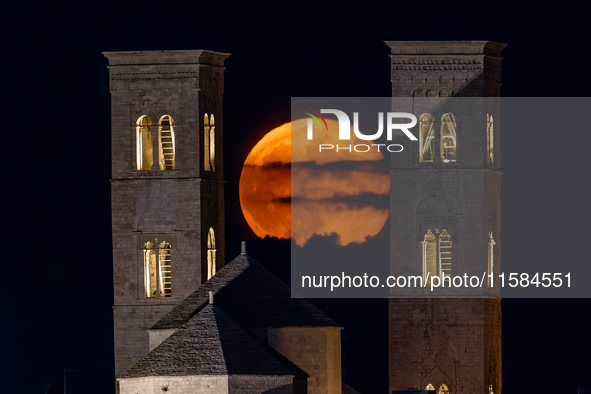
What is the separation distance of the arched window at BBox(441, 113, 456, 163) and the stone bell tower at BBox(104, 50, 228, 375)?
851 cm

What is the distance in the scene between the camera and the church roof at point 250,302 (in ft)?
193

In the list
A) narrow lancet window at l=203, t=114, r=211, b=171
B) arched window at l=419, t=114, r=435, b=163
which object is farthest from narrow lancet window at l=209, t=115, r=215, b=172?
arched window at l=419, t=114, r=435, b=163

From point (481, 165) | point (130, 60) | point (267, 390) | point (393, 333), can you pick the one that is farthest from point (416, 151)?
point (267, 390)

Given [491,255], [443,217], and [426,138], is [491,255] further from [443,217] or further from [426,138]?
[426,138]

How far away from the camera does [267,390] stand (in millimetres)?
54188

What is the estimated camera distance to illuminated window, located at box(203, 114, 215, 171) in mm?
66875

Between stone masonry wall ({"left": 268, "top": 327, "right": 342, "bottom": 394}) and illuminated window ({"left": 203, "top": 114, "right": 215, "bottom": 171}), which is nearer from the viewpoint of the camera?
stone masonry wall ({"left": 268, "top": 327, "right": 342, "bottom": 394})

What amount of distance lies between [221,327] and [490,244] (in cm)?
1459

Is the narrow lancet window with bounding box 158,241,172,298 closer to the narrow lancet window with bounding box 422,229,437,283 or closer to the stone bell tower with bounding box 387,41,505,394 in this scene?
the stone bell tower with bounding box 387,41,505,394

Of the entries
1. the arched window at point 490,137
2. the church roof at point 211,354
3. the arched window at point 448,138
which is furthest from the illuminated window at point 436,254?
the church roof at point 211,354

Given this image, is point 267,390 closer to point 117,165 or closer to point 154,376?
point 154,376

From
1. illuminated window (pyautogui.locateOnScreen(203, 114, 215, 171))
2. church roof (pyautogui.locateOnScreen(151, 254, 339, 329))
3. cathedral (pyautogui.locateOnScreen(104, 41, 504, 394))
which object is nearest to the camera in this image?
church roof (pyautogui.locateOnScreen(151, 254, 339, 329))

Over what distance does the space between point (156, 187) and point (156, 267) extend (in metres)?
2.95

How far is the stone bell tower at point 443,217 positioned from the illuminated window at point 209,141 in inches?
270
